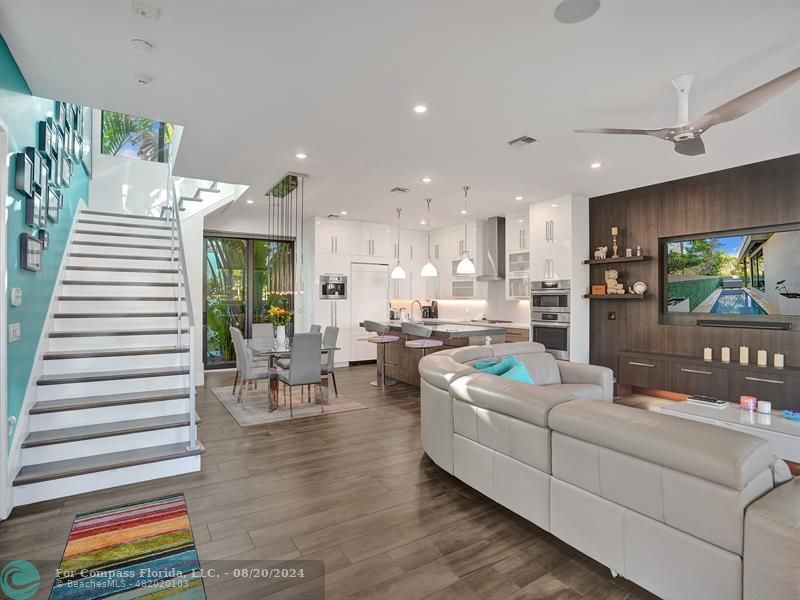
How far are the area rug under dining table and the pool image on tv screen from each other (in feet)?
15.1

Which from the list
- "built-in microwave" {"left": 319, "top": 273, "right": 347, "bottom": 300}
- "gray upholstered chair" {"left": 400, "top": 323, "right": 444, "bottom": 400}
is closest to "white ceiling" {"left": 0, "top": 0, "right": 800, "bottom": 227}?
"gray upholstered chair" {"left": 400, "top": 323, "right": 444, "bottom": 400}

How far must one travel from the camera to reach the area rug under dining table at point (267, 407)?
4824 mm

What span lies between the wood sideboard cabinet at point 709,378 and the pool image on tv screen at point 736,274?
0.71 m

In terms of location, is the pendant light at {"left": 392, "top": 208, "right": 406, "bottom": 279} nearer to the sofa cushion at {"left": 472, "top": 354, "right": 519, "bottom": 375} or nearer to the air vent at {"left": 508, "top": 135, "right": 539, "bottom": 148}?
the air vent at {"left": 508, "top": 135, "right": 539, "bottom": 148}

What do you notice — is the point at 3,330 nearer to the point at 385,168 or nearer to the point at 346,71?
the point at 346,71

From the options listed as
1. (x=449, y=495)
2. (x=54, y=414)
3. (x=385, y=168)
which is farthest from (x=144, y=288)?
(x=449, y=495)

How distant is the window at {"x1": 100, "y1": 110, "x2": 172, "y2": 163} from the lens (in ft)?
23.3

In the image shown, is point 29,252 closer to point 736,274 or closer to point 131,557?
point 131,557

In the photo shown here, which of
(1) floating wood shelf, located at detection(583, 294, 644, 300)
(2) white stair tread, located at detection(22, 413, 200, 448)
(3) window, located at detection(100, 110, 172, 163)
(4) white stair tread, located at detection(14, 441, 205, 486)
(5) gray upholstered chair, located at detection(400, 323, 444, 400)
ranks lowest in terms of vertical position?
(4) white stair tread, located at detection(14, 441, 205, 486)

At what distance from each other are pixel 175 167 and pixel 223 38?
3137mm

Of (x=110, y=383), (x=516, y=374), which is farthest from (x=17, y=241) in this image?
(x=516, y=374)

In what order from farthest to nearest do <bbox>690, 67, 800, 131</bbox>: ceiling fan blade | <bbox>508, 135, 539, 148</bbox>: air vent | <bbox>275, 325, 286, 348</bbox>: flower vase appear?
<bbox>275, 325, 286, 348</bbox>: flower vase → <bbox>508, 135, 539, 148</bbox>: air vent → <bbox>690, 67, 800, 131</bbox>: ceiling fan blade

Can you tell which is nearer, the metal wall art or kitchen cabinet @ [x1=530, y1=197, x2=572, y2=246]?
the metal wall art

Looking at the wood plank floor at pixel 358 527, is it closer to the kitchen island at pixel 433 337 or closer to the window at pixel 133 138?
the kitchen island at pixel 433 337
